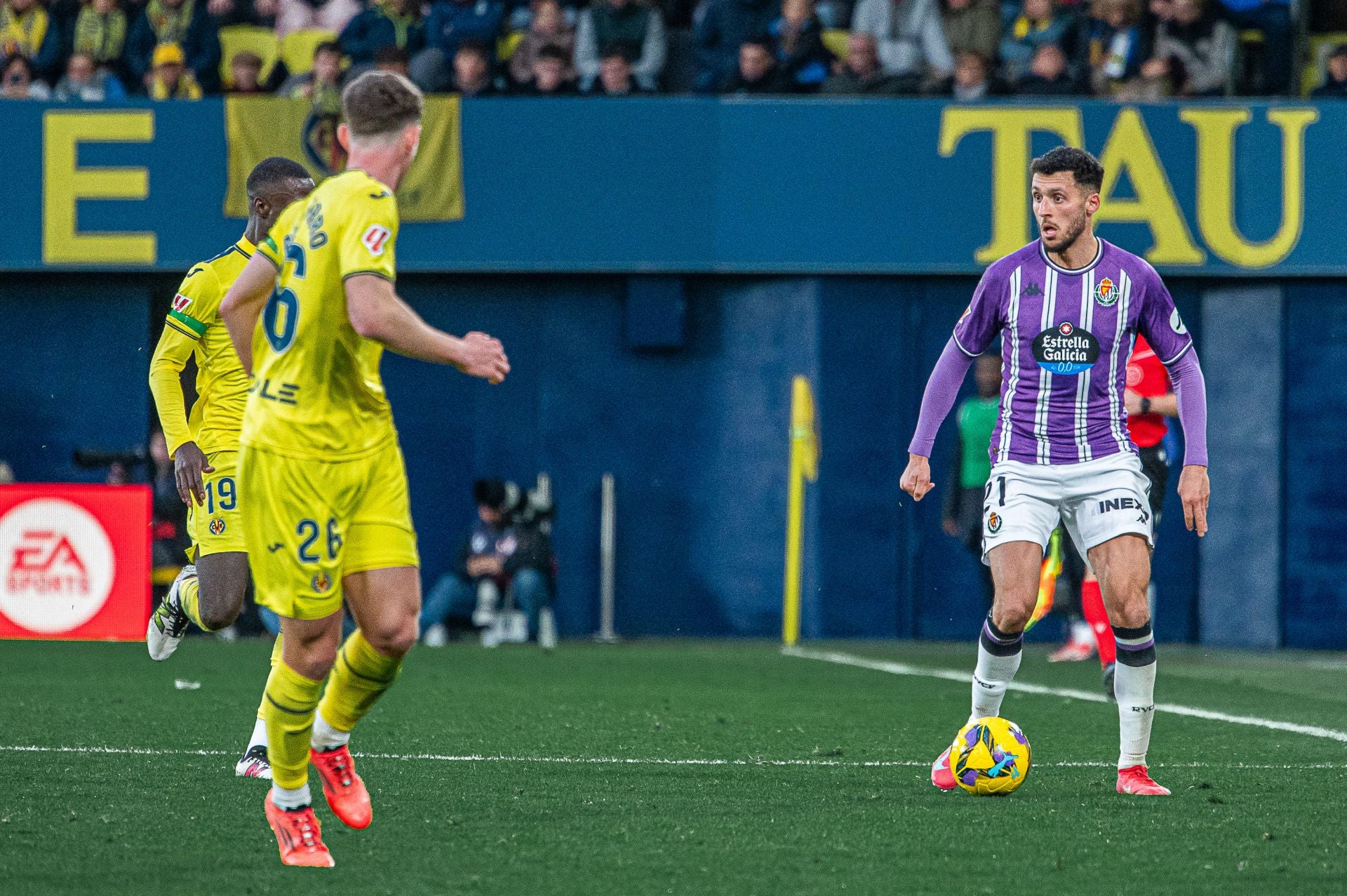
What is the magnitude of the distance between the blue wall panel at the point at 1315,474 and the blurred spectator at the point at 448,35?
23.8ft

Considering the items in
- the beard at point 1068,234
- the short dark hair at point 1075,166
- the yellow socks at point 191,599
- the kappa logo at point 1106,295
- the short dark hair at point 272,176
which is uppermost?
the short dark hair at point 1075,166

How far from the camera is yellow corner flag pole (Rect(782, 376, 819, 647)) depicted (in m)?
16.1

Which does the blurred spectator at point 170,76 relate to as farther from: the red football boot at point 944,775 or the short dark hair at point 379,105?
the short dark hair at point 379,105

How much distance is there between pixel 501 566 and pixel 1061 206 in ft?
32.4

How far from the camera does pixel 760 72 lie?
16.8 m

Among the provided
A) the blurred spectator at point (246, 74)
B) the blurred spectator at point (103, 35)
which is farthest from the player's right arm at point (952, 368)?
the blurred spectator at point (103, 35)

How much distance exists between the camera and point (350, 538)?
16.6 feet

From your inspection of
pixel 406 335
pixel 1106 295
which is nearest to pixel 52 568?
pixel 1106 295

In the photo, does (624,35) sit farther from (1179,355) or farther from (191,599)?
(1179,355)

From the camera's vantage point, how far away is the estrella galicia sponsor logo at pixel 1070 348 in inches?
261

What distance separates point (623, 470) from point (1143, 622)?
433 inches

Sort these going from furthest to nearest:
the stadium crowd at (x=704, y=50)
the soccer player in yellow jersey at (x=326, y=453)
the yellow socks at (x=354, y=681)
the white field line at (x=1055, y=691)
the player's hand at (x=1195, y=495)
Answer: the stadium crowd at (x=704, y=50)
the white field line at (x=1055, y=691)
the player's hand at (x=1195, y=495)
the yellow socks at (x=354, y=681)
the soccer player in yellow jersey at (x=326, y=453)

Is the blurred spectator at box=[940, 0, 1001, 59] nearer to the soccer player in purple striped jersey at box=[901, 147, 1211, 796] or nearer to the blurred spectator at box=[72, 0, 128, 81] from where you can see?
the blurred spectator at box=[72, 0, 128, 81]

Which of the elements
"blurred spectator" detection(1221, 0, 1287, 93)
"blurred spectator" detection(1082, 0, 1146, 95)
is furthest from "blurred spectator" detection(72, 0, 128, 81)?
"blurred spectator" detection(1221, 0, 1287, 93)
